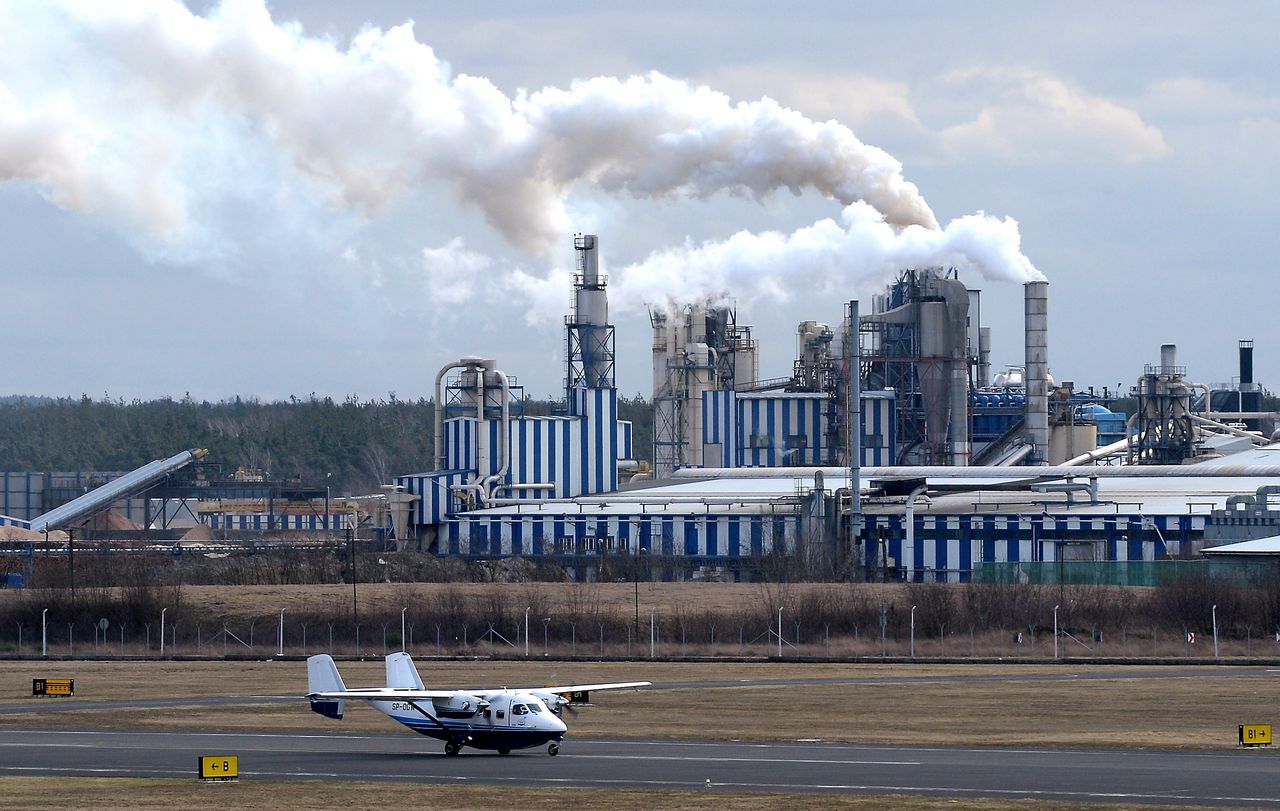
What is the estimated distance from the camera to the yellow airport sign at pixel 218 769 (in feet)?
137

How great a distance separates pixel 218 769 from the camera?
137ft

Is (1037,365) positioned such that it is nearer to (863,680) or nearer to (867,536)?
(867,536)

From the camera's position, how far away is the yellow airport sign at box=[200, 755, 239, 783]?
41625 mm

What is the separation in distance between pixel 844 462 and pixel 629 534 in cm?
3168

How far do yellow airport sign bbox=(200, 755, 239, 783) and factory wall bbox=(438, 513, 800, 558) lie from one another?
6977 cm

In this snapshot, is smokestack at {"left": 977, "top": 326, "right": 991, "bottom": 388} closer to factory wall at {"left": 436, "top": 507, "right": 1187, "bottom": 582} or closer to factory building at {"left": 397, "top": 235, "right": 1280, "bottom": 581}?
factory building at {"left": 397, "top": 235, "right": 1280, "bottom": 581}

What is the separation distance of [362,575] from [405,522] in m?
12.6

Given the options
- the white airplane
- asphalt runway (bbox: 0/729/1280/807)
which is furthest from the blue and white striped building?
the white airplane

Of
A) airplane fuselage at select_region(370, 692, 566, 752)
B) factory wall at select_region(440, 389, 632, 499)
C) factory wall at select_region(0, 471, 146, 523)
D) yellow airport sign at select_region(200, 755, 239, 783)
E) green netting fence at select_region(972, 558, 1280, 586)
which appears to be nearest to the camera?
yellow airport sign at select_region(200, 755, 239, 783)

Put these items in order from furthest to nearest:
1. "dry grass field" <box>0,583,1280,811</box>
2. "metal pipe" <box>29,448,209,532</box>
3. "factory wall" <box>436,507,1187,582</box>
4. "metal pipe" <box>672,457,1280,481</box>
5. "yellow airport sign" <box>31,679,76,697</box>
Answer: "metal pipe" <box>29,448,209,532</box> → "metal pipe" <box>672,457,1280,481</box> → "factory wall" <box>436,507,1187,582</box> → "yellow airport sign" <box>31,679,76,697</box> → "dry grass field" <box>0,583,1280,811</box>

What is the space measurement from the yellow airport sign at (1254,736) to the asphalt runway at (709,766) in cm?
92

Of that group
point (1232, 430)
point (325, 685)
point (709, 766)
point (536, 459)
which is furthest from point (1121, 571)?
point (1232, 430)

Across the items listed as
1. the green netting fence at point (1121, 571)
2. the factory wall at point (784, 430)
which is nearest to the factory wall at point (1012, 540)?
the green netting fence at point (1121, 571)

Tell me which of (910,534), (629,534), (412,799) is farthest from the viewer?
(629,534)
